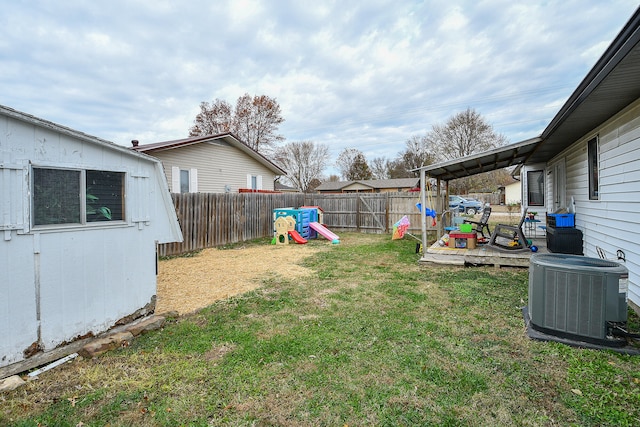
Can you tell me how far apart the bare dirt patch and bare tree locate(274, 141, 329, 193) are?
114 ft

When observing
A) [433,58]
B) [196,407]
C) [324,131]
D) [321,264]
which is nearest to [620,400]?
[196,407]

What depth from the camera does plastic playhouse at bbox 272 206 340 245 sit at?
10.8 metres

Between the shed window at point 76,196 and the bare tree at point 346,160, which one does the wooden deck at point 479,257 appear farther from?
the bare tree at point 346,160

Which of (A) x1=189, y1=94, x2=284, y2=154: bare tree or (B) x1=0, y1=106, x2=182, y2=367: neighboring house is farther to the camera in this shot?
(A) x1=189, y1=94, x2=284, y2=154: bare tree

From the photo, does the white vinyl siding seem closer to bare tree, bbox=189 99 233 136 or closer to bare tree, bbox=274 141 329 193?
bare tree, bbox=189 99 233 136

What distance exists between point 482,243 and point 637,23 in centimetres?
683

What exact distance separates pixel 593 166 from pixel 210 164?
42.9 feet

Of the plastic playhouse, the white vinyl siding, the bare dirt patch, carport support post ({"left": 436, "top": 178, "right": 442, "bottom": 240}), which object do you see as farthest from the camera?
the white vinyl siding

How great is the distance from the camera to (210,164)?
542 inches

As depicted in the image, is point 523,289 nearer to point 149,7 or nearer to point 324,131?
point 149,7

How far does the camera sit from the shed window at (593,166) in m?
5.77

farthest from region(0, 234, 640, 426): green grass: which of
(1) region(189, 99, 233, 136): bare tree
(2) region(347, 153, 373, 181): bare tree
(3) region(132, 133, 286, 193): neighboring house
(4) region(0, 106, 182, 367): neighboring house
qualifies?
(2) region(347, 153, 373, 181): bare tree

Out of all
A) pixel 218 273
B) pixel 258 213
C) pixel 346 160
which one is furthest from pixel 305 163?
pixel 218 273

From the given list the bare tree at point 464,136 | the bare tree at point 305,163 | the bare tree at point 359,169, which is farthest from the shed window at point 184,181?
the bare tree at point 359,169
